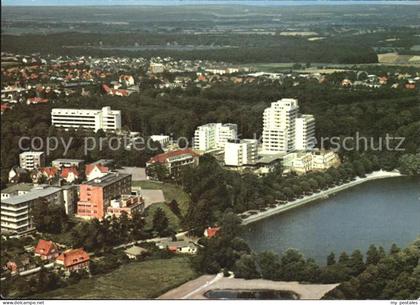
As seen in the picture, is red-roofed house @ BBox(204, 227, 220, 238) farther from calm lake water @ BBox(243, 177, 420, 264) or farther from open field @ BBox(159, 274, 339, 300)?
open field @ BBox(159, 274, 339, 300)

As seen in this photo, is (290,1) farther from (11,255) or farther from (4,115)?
(11,255)

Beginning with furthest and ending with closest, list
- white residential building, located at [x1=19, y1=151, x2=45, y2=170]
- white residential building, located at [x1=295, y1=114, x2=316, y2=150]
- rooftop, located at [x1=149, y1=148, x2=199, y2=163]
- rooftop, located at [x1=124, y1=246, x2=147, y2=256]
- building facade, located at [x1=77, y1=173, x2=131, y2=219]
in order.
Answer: white residential building, located at [x1=295, y1=114, x2=316, y2=150] < rooftop, located at [x1=149, y1=148, x2=199, y2=163] < white residential building, located at [x1=19, y1=151, x2=45, y2=170] < building facade, located at [x1=77, y1=173, x2=131, y2=219] < rooftop, located at [x1=124, y1=246, x2=147, y2=256]

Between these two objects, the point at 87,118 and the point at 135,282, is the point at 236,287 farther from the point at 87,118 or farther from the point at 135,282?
the point at 87,118

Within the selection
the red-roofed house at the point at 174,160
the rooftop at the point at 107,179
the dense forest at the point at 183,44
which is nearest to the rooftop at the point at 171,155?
the red-roofed house at the point at 174,160

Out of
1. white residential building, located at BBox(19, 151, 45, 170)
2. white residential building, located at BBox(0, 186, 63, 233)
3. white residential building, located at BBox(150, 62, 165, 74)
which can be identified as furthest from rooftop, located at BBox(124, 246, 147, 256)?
white residential building, located at BBox(150, 62, 165, 74)

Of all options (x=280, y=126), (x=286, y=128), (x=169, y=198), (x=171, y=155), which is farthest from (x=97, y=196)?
(x=280, y=126)

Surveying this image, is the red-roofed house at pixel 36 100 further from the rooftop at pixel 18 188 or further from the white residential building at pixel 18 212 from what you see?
the white residential building at pixel 18 212

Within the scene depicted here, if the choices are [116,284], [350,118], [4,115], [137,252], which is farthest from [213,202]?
[350,118]

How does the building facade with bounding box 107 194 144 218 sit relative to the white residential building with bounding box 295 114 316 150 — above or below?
below
